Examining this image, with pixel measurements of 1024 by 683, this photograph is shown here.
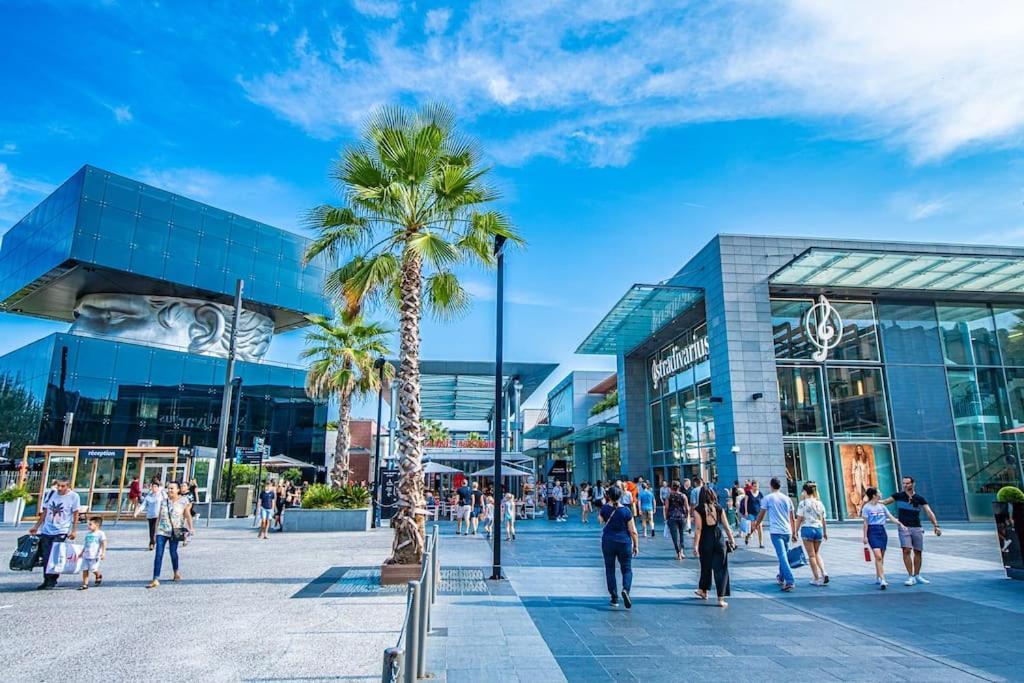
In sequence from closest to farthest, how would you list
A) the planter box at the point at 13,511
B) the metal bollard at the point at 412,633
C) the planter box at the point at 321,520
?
the metal bollard at the point at 412,633 → the planter box at the point at 321,520 → the planter box at the point at 13,511

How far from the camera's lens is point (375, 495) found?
75.0ft

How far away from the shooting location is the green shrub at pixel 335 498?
19125 millimetres

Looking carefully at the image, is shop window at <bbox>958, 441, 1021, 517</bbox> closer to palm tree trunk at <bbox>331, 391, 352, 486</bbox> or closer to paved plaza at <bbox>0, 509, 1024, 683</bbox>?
paved plaza at <bbox>0, 509, 1024, 683</bbox>

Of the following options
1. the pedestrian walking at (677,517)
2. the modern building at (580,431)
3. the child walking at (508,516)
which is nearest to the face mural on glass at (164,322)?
the modern building at (580,431)

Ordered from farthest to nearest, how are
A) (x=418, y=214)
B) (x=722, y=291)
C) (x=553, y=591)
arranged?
(x=722, y=291) < (x=418, y=214) < (x=553, y=591)

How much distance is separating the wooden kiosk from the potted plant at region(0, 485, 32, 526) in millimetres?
648

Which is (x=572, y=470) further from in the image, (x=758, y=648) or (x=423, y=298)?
(x=758, y=648)

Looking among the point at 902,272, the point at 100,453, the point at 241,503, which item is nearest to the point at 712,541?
the point at 902,272

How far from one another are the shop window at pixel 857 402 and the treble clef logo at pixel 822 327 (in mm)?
858

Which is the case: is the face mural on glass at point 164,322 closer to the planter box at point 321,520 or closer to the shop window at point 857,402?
the planter box at point 321,520

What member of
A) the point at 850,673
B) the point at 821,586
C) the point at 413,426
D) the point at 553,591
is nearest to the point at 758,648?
the point at 850,673

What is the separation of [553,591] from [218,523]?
18.2 metres

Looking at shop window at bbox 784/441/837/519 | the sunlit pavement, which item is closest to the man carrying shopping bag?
the sunlit pavement

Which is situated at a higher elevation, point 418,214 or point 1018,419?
point 418,214
